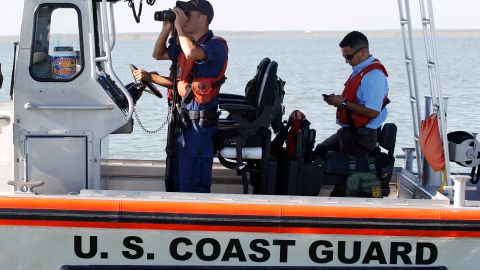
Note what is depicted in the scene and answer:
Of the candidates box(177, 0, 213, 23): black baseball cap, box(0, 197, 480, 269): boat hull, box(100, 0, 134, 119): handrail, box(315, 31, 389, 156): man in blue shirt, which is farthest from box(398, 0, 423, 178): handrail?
box(100, 0, 134, 119): handrail

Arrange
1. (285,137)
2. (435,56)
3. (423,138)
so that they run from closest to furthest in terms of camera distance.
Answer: (435,56)
(423,138)
(285,137)

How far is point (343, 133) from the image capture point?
6480 millimetres

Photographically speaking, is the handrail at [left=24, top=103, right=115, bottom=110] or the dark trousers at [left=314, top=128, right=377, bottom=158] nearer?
the handrail at [left=24, top=103, right=115, bottom=110]

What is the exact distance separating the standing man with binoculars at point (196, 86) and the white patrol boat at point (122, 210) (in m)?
0.32

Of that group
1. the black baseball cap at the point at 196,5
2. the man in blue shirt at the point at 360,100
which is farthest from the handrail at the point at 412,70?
the black baseball cap at the point at 196,5

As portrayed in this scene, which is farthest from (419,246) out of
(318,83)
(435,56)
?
(318,83)

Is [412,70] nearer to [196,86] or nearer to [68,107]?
[196,86]

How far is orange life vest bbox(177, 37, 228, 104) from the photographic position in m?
5.74

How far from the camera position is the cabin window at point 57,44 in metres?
5.62

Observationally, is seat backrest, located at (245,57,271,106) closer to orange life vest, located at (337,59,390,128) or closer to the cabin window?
orange life vest, located at (337,59,390,128)

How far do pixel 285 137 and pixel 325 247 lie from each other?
0.93 metres

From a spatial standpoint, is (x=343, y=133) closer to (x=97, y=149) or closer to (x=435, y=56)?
(x=435, y=56)

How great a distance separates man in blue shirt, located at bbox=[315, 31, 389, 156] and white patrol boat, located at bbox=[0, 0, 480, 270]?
2.05ft

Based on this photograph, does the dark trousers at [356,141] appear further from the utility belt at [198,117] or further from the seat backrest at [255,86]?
the utility belt at [198,117]
